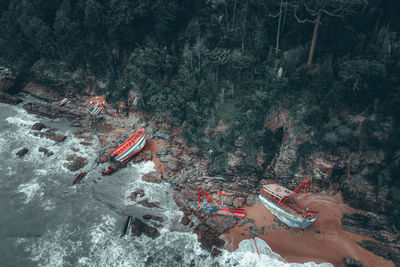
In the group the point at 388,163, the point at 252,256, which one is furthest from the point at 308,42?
the point at 252,256

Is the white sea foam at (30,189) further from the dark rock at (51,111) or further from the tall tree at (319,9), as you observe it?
the tall tree at (319,9)

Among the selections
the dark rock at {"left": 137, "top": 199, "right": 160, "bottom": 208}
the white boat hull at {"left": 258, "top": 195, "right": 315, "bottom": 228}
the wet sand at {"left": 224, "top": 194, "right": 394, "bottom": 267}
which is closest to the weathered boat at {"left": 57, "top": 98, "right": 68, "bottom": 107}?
the dark rock at {"left": 137, "top": 199, "right": 160, "bottom": 208}

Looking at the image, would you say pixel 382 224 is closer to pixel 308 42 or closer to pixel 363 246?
Answer: pixel 363 246

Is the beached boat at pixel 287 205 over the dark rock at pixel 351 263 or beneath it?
over

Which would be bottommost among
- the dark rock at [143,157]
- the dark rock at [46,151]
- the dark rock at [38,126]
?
the dark rock at [46,151]

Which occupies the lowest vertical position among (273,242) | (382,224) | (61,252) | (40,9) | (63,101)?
(61,252)

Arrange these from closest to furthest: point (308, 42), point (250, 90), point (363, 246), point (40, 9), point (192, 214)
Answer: point (363, 246)
point (192, 214)
point (308, 42)
point (250, 90)
point (40, 9)

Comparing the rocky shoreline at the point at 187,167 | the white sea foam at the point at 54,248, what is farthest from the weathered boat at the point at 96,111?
the white sea foam at the point at 54,248
